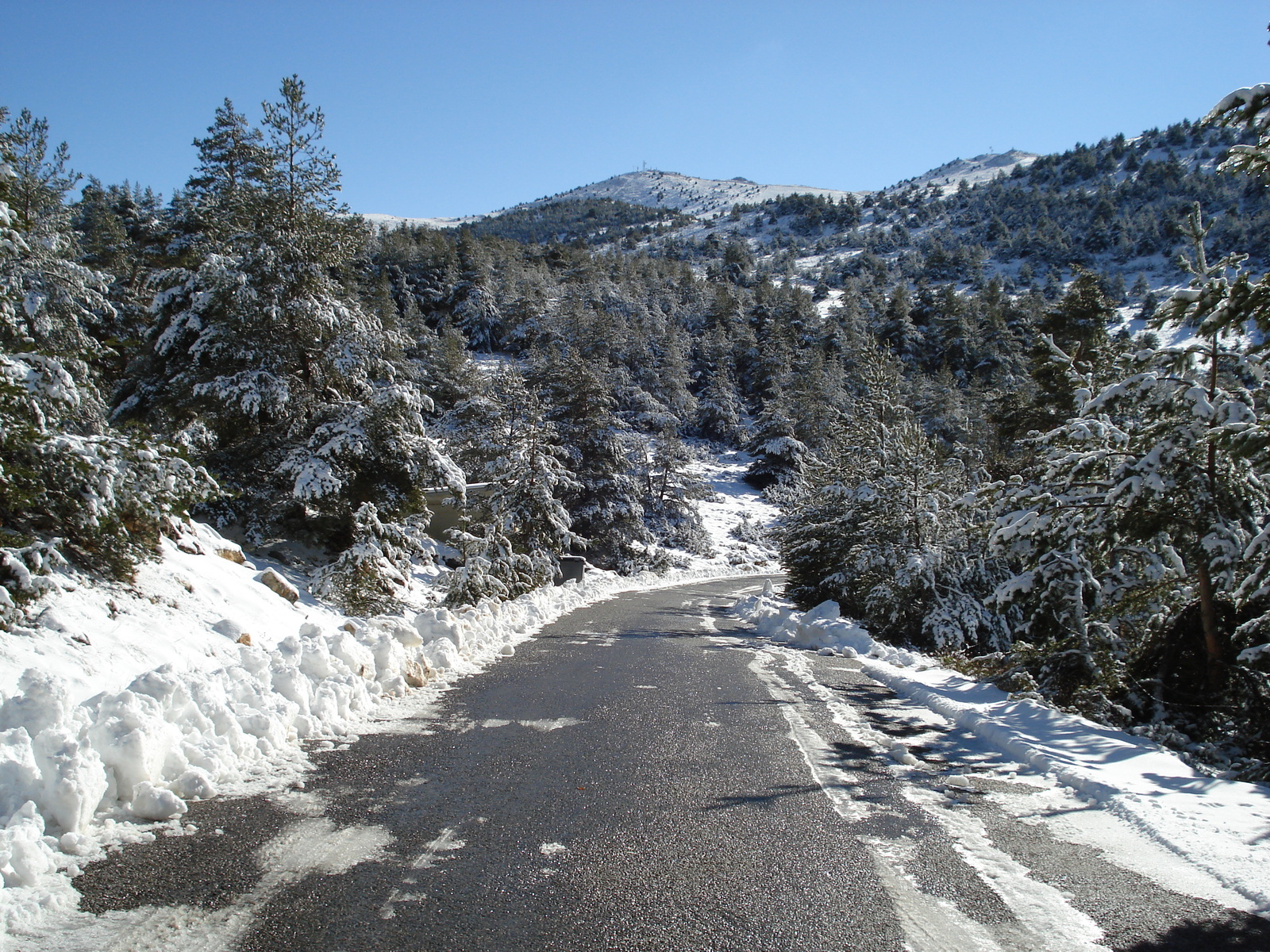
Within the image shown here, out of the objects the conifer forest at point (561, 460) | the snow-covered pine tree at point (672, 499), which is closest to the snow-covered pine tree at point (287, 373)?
the conifer forest at point (561, 460)

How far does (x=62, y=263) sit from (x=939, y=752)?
2500 centimetres

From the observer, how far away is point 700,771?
4.97 meters

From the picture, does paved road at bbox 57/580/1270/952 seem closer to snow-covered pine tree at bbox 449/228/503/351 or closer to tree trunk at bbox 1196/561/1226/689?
tree trunk at bbox 1196/561/1226/689

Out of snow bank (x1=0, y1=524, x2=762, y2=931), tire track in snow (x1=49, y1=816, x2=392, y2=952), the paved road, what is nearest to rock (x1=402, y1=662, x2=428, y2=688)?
snow bank (x1=0, y1=524, x2=762, y2=931)

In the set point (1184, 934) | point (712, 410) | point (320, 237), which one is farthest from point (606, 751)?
point (712, 410)

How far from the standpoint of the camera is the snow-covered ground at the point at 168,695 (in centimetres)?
343

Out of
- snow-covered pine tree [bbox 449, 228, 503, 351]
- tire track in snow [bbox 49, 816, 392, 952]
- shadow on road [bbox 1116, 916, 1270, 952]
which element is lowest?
shadow on road [bbox 1116, 916, 1270, 952]

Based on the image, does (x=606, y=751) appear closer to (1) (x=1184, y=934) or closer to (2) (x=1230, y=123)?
(1) (x=1184, y=934)

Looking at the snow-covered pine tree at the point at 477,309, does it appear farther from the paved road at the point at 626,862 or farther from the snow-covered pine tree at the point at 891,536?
the paved road at the point at 626,862

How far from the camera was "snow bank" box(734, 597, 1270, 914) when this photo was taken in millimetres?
3812

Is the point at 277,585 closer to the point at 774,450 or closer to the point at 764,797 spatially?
the point at 764,797

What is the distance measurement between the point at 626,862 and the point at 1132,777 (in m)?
3.94

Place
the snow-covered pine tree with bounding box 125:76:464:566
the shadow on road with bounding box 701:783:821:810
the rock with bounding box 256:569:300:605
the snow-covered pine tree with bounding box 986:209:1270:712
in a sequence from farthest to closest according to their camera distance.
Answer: the snow-covered pine tree with bounding box 125:76:464:566 → the rock with bounding box 256:569:300:605 → the snow-covered pine tree with bounding box 986:209:1270:712 → the shadow on road with bounding box 701:783:821:810

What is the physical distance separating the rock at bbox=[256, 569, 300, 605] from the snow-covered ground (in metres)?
0.04
